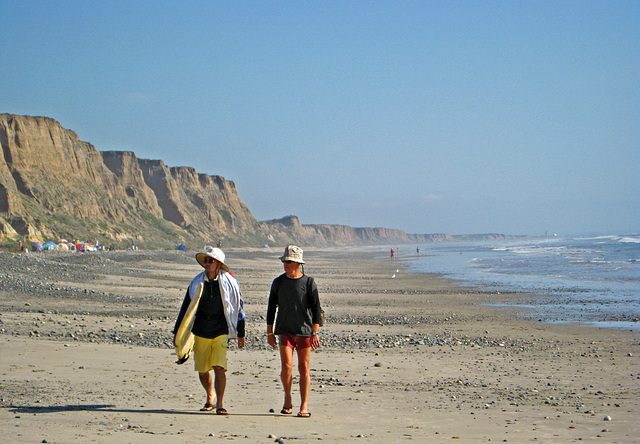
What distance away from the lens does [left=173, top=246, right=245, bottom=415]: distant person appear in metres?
6.08

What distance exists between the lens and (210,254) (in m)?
6.11

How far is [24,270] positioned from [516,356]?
2045 cm

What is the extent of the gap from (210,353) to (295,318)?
94 cm

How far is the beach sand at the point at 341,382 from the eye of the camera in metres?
5.47

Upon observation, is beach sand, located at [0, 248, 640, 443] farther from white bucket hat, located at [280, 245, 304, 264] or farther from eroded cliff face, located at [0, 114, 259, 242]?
eroded cliff face, located at [0, 114, 259, 242]

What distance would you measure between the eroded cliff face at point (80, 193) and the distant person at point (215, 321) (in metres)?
47.4

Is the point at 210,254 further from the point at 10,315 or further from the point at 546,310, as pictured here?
the point at 546,310

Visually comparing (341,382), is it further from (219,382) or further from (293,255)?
(293,255)

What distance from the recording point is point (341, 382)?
7.97 metres

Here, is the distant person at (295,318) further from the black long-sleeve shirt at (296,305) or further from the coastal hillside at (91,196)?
the coastal hillside at (91,196)

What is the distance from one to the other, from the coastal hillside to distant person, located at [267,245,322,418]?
4678 centimetres

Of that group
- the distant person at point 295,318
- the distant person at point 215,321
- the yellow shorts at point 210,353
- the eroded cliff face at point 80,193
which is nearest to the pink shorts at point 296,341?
the distant person at point 295,318

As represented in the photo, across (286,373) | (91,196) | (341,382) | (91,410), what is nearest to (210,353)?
(286,373)

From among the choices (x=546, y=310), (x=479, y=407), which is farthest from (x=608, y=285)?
(x=479, y=407)
